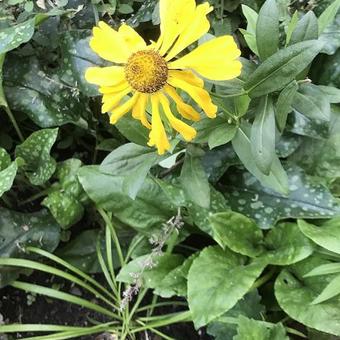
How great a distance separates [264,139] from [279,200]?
0.29 meters

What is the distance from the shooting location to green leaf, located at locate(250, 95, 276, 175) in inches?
34.0

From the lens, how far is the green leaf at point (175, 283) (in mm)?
1145

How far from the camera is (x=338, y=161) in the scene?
1146 millimetres

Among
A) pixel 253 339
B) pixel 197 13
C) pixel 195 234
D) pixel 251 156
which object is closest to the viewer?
pixel 197 13

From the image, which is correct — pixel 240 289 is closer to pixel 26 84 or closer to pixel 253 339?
pixel 253 339

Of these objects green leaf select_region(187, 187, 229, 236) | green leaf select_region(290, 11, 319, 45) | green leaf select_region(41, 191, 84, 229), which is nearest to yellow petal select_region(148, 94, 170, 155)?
green leaf select_region(290, 11, 319, 45)

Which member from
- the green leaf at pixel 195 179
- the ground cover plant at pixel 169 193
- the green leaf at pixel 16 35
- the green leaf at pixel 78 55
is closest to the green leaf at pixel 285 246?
the ground cover plant at pixel 169 193

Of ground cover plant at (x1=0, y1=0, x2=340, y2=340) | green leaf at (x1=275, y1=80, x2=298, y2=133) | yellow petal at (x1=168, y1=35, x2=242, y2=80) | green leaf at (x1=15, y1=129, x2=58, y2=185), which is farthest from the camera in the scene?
green leaf at (x1=15, y1=129, x2=58, y2=185)

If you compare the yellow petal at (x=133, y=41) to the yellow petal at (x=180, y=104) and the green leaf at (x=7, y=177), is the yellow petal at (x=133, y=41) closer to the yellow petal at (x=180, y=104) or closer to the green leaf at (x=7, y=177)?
the yellow petal at (x=180, y=104)

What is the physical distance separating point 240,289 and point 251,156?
0.26 m

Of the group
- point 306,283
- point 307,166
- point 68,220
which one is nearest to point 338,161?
point 307,166

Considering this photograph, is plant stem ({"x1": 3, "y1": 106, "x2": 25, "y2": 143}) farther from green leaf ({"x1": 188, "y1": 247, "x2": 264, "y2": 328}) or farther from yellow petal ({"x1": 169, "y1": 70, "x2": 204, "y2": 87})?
yellow petal ({"x1": 169, "y1": 70, "x2": 204, "y2": 87})

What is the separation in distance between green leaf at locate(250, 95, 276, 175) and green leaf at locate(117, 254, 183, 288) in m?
0.35

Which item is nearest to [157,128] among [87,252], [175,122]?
[175,122]
